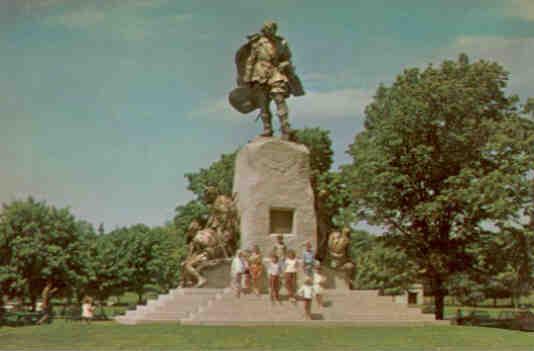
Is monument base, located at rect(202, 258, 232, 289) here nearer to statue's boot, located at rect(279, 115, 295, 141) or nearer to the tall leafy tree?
statue's boot, located at rect(279, 115, 295, 141)

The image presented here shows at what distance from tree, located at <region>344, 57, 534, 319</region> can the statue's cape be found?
939 centimetres

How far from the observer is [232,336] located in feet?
47.8

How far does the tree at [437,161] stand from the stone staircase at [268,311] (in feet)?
36.6

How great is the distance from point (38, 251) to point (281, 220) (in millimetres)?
23130

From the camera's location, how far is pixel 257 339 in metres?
14.2

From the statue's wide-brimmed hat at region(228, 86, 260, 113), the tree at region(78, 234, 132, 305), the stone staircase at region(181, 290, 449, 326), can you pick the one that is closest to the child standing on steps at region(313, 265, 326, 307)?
the stone staircase at region(181, 290, 449, 326)

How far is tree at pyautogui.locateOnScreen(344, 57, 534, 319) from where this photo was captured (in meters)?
31.1

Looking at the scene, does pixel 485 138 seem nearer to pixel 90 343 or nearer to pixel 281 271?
pixel 281 271

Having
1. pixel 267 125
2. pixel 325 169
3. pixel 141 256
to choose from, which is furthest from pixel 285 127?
pixel 141 256

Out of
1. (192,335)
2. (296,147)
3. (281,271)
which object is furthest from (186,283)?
(192,335)

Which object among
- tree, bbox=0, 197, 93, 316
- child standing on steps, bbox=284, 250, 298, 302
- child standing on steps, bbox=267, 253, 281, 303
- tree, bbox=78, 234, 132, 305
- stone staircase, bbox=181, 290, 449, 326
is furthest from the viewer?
tree, bbox=78, 234, 132, 305

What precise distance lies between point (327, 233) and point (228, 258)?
336 cm

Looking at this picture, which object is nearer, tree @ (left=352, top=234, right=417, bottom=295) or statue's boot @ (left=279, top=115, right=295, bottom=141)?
statue's boot @ (left=279, top=115, right=295, bottom=141)

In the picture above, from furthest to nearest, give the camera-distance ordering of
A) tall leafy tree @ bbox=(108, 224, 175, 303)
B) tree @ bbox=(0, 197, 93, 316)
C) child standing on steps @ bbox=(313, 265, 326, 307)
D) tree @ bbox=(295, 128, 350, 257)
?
tall leafy tree @ bbox=(108, 224, 175, 303) < tree @ bbox=(0, 197, 93, 316) < tree @ bbox=(295, 128, 350, 257) < child standing on steps @ bbox=(313, 265, 326, 307)
